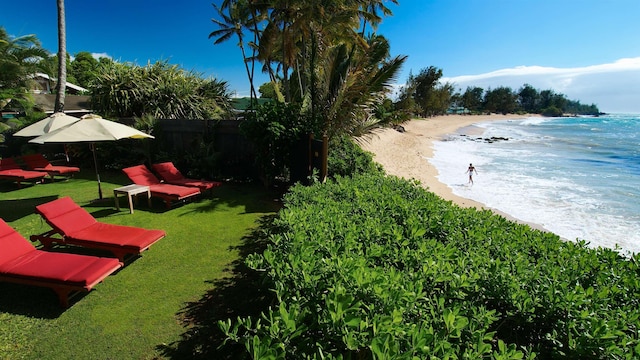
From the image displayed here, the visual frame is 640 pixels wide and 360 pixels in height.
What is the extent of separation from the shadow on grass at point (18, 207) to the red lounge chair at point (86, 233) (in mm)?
2791

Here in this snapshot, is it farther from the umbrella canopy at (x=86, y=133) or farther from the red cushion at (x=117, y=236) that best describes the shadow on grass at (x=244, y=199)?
the umbrella canopy at (x=86, y=133)

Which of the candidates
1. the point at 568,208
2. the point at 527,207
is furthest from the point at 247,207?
the point at 568,208

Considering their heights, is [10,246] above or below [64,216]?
below

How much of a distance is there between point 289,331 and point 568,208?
47.8 feet

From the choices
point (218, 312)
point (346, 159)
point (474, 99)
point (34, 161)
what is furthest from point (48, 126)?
point (474, 99)

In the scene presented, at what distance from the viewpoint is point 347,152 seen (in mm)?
9492

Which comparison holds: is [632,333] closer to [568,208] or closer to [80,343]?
[80,343]

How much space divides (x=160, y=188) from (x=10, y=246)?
3.87m

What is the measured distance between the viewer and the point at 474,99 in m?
123

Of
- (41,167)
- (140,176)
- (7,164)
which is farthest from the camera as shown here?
(41,167)

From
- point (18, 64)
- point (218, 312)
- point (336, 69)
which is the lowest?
point (218, 312)

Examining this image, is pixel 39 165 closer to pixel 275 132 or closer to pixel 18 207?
pixel 18 207

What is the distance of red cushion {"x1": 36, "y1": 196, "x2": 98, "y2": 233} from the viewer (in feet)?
16.9

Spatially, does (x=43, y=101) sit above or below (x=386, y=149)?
above
